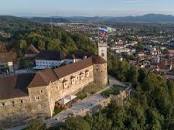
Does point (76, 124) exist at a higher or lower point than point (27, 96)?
lower

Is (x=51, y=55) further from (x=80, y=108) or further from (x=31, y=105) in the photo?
(x=31, y=105)

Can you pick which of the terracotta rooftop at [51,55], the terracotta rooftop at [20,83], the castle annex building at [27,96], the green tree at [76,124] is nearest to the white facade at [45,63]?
the terracotta rooftop at [51,55]

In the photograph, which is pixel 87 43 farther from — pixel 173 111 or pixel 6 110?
pixel 6 110

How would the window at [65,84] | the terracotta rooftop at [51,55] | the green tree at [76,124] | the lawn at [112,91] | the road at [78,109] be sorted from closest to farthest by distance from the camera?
the green tree at [76,124] → the road at [78,109] → the window at [65,84] → the lawn at [112,91] → the terracotta rooftop at [51,55]

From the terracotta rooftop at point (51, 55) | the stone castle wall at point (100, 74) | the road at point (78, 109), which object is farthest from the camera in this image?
the terracotta rooftop at point (51, 55)

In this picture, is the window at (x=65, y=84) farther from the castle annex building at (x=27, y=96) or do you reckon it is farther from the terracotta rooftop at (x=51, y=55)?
the terracotta rooftop at (x=51, y=55)

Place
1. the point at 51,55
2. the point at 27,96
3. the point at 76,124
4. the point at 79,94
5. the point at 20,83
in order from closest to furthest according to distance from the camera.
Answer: the point at 76,124, the point at 27,96, the point at 20,83, the point at 79,94, the point at 51,55

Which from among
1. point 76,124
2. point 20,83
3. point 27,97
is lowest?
point 76,124

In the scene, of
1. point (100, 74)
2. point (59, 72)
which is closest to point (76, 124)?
point (59, 72)

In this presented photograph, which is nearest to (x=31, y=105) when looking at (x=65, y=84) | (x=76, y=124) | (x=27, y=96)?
(x=27, y=96)

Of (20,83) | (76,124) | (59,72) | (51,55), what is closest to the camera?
(76,124)

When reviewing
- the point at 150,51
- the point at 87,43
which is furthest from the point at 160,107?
the point at 150,51

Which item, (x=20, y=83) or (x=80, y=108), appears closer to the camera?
(x=20, y=83)
